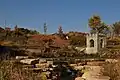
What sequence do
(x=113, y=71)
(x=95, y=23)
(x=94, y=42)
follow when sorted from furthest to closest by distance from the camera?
(x=95, y=23) → (x=94, y=42) → (x=113, y=71)

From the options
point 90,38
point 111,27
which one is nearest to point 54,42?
point 90,38

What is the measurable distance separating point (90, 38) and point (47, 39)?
28.2 ft

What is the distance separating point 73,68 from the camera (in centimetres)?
1778

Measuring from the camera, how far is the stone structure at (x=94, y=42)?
117 feet

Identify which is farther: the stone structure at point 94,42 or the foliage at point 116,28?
the foliage at point 116,28

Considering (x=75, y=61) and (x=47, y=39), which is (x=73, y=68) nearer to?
(x=75, y=61)

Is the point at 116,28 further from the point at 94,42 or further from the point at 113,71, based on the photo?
the point at 113,71

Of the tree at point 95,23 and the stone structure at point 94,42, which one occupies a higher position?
the tree at point 95,23

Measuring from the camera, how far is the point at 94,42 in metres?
37.2

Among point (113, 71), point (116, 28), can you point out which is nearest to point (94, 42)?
point (113, 71)

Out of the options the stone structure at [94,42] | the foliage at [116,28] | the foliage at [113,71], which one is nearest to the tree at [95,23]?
the foliage at [116,28]

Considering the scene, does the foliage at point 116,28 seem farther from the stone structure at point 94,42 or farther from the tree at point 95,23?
the stone structure at point 94,42

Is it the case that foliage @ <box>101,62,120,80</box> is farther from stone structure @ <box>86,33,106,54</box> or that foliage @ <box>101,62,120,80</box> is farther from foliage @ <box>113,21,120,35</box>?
foliage @ <box>113,21,120,35</box>

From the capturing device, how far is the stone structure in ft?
117
